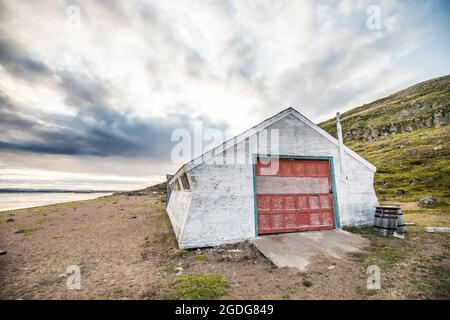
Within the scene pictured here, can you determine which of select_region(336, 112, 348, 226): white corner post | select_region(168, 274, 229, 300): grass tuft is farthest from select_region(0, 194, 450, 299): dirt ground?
select_region(336, 112, 348, 226): white corner post

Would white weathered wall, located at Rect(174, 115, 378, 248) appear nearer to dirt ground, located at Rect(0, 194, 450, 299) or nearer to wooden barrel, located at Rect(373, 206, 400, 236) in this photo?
dirt ground, located at Rect(0, 194, 450, 299)

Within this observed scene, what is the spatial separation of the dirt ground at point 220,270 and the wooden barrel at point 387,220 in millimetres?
576

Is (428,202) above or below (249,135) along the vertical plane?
below

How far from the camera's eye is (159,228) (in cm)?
1252

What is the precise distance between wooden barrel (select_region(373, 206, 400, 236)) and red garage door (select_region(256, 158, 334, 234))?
188cm

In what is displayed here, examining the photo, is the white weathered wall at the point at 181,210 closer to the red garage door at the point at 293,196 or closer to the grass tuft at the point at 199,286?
the grass tuft at the point at 199,286

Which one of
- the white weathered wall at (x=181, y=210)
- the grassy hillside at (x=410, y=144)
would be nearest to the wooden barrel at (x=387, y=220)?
the white weathered wall at (x=181, y=210)

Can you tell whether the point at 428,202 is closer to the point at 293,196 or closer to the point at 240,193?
the point at 293,196

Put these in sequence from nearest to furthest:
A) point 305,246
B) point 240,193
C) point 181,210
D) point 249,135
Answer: point 305,246 < point 240,193 < point 249,135 < point 181,210

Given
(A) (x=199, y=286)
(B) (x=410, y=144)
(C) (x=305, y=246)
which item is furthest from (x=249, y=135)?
(B) (x=410, y=144)

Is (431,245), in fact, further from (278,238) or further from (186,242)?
(186,242)

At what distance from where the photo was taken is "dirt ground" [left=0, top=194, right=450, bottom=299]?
4.87 metres

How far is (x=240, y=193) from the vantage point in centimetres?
860

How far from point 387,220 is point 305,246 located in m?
4.28
